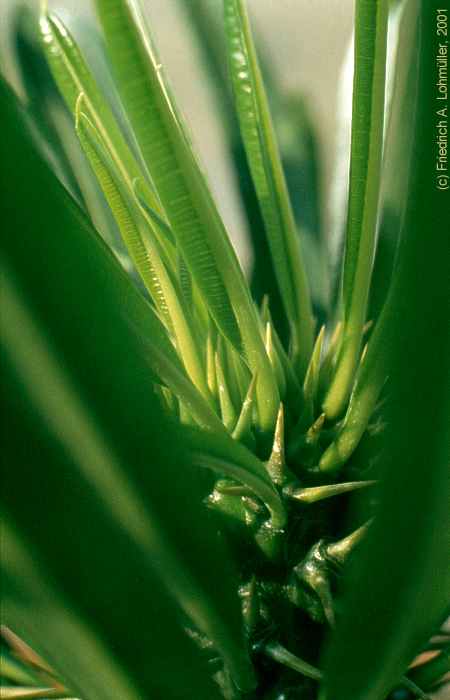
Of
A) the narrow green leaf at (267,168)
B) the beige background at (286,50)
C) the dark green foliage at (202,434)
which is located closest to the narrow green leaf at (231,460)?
the dark green foliage at (202,434)

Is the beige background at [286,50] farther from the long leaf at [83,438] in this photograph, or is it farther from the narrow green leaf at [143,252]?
the long leaf at [83,438]

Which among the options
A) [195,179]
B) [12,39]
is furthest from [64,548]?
[12,39]

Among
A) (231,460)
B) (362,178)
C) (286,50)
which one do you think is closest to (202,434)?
(231,460)

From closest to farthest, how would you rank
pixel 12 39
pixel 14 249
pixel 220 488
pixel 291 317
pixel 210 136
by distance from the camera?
pixel 14 249 → pixel 220 488 → pixel 291 317 → pixel 12 39 → pixel 210 136

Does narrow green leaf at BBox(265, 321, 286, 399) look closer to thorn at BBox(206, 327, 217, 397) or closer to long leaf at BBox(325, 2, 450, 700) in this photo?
thorn at BBox(206, 327, 217, 397)

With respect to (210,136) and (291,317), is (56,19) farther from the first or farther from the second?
(210,136)

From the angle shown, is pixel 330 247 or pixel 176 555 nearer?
pixel 176 555
